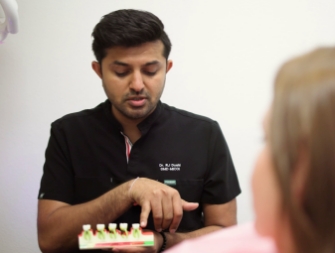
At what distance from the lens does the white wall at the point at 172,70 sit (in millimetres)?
1098

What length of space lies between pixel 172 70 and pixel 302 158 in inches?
33.3

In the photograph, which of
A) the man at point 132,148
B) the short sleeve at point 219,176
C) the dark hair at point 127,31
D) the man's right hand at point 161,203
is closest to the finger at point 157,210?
the man's right hand at point 161,203

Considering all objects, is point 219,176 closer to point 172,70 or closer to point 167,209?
point 167,209

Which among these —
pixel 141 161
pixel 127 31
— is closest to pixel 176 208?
pixel 141 161

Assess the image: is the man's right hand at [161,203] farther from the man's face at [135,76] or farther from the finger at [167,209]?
the man's face at [135,76]

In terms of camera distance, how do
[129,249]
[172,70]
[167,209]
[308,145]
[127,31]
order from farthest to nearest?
[172,70] < [127,31] < [167,209] < [129,249] < [308,145]

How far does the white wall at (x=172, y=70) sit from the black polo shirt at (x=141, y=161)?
0.55 ft

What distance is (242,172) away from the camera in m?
1.14

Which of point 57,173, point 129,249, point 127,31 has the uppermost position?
point 127,31

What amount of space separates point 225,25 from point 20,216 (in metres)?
0.79

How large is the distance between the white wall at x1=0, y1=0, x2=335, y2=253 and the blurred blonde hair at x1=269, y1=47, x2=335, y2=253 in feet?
2.57

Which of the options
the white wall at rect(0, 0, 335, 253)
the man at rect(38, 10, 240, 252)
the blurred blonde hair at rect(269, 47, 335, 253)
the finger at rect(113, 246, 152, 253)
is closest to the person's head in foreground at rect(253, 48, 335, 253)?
the blurred blonde hair at rect(269, 47, 335, 253)

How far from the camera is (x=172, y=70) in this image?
1139mm

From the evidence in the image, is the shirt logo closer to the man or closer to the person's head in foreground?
the man
